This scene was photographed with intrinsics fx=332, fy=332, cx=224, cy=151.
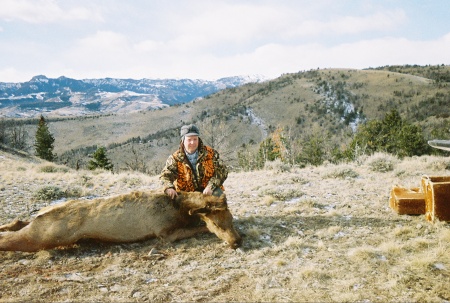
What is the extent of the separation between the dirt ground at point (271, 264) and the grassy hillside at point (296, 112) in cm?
3824

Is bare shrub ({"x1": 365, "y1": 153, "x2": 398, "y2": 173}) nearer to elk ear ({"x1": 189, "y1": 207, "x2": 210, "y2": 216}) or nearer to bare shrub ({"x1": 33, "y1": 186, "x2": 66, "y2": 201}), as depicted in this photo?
elk ear ({"x1": 189, "y1": 207, "x2": 210, "y2": 216})

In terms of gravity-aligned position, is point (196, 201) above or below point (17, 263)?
above

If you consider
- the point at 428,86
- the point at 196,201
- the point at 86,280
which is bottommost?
the point at 86,280

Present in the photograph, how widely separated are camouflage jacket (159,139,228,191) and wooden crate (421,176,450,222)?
10.3ft

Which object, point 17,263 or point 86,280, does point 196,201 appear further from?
point 17,263

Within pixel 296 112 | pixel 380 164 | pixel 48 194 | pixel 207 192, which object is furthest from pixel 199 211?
pixel 296 112

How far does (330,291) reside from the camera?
341 cm

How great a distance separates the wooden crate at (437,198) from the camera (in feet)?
16.0

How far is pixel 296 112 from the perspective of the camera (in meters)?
80.8

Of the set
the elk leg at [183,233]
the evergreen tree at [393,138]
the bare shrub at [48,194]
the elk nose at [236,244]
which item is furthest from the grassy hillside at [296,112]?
the elk nose at [236,244]

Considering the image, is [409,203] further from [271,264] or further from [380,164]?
[380,164]

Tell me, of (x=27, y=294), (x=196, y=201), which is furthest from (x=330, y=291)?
(x=27, y=294)

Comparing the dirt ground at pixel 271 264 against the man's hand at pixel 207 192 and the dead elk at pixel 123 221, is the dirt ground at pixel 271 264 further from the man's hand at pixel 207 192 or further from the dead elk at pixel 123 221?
the man's hand at pixel 207 192

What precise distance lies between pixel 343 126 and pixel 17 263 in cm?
6927
